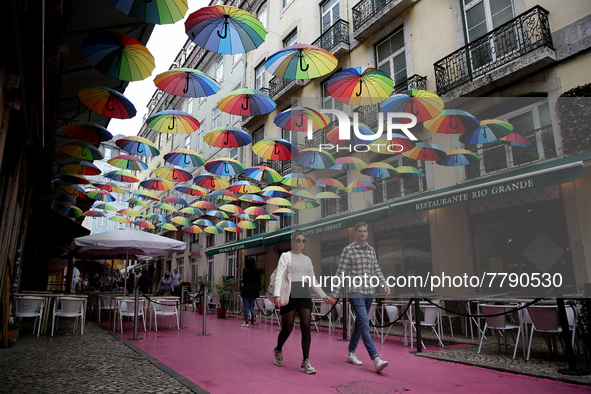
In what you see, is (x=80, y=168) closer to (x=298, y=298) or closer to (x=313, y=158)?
(x=313, y=158)

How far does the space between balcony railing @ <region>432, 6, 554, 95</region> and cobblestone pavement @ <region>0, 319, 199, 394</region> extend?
34.0ft

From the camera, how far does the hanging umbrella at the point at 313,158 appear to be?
11.1 m

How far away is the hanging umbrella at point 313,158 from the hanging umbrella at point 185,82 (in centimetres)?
379

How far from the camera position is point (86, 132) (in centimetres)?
969

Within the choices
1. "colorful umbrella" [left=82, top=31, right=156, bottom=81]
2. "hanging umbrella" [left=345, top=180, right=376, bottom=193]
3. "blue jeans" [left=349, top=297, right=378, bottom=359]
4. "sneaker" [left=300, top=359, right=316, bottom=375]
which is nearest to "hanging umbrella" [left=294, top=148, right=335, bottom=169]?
"hanging umbrella" [left=345, top=180, right=376, bottom=193]

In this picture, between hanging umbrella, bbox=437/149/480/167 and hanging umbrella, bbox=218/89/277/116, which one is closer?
hanging umbrella, bbox=218/89/277/116

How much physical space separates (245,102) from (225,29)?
2.37 meters

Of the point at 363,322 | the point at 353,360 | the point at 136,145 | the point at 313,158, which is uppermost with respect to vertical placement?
the point at 136,145

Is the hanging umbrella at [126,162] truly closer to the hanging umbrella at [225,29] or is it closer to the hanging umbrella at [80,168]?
the hanging umbrella at [80,168]

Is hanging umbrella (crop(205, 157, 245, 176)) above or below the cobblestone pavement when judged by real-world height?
above

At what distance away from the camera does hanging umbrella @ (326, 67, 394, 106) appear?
309 inches

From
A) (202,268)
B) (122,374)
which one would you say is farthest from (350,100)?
(202,268)

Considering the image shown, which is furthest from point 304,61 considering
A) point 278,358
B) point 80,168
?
point 80,168

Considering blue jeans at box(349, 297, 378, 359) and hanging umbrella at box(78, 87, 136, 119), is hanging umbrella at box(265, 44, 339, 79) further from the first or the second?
blue jeans at box(349, 297, 378, 359)
